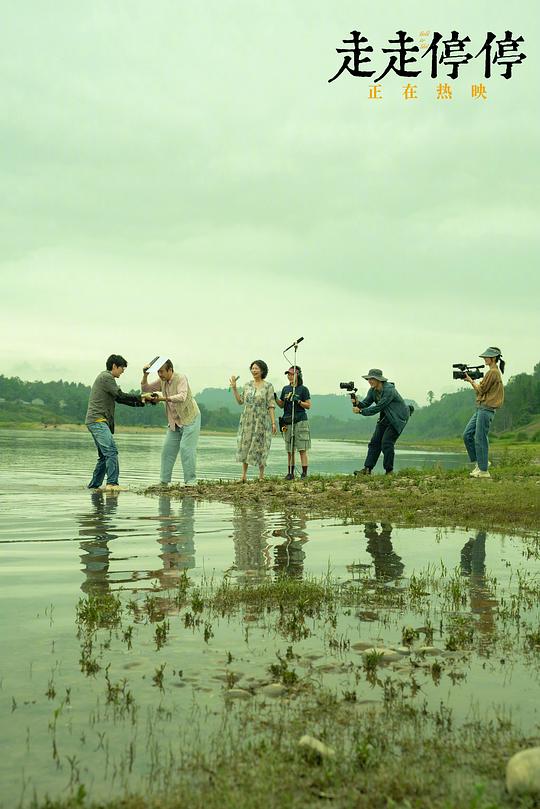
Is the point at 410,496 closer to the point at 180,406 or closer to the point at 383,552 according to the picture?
the point at 383,552

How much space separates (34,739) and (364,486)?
39.4 ft

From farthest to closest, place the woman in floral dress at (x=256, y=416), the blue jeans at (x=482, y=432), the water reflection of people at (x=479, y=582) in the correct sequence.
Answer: the woman in floral dress at (x=256, y=416) < the blue jeans at (x=482, y=432) < the water reflection of people at (x=479, y=582)

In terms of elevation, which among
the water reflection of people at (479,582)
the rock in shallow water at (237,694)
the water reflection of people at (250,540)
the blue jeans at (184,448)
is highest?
the blue jeans at (184,448)

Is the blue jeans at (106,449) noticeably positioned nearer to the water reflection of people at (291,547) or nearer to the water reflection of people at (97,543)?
the water reflection of people at (97,543)

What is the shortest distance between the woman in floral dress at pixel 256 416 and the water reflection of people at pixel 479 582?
7517mm

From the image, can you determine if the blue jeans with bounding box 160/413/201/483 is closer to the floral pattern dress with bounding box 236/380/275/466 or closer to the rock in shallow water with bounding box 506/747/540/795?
the floral pattern dress with bounding box 236/380/275/466

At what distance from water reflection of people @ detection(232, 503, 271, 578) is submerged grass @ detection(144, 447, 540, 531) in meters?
0.81

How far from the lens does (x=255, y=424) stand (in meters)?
16.9

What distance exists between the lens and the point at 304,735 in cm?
343

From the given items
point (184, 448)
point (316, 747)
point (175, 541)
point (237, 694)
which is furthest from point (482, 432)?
point (316, 747)

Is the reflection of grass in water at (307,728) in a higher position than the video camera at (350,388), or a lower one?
lower

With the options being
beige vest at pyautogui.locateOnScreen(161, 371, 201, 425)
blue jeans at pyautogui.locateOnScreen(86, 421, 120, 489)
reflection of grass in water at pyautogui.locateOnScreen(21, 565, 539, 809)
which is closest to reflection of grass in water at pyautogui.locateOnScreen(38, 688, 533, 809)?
reflection of grass in water at pyautogui.locateOnScreen(21, 565, 539, 809)

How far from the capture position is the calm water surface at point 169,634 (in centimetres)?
336

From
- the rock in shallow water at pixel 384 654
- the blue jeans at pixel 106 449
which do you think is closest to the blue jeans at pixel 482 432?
the blue jeans at pixel 106 449
